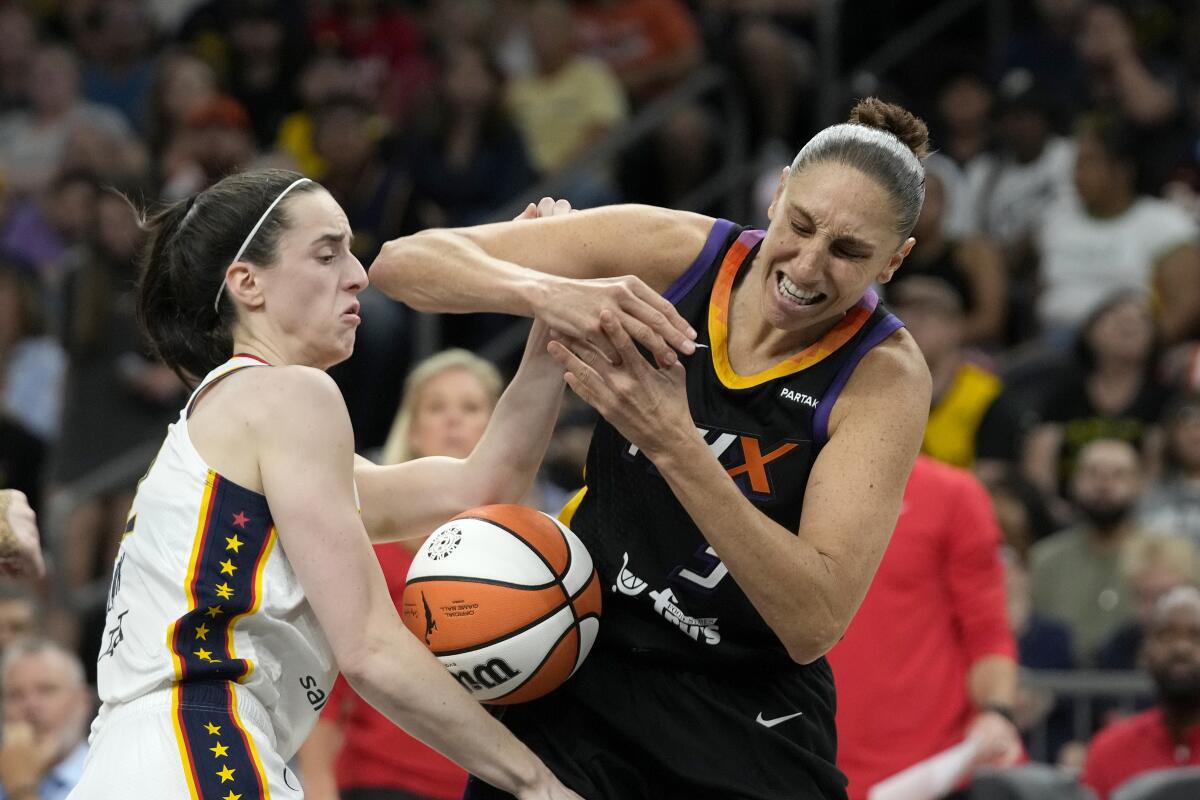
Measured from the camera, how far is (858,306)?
3.60 meters

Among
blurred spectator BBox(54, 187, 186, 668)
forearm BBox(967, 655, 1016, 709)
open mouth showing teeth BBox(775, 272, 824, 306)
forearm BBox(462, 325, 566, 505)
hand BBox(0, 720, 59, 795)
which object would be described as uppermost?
open mouth showing teeth BBox(775, 272, 824, 306)

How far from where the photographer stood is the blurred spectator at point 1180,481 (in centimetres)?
718

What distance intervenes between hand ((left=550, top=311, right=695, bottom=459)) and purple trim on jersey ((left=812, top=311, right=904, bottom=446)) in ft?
1.17

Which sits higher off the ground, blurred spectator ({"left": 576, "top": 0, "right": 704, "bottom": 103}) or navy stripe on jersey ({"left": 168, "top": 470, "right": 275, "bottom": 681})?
blurred spectator ({"left": 576, "top": 0, "right": 704, "bottom": 103})

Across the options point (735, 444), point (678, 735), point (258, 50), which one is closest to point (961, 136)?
point (258, 50)

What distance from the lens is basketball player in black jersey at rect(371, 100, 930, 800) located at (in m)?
3.31

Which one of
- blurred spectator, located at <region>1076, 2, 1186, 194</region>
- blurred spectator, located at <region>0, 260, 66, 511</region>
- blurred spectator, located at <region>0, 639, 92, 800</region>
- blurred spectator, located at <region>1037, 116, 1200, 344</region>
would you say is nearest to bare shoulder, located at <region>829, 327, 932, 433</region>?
blurred spectator, located at <region>0, 639, 92, 800</region>

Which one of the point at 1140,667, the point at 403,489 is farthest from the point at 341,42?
the point at 403,489

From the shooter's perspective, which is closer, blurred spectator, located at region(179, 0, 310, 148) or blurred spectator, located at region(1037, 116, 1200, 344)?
blurred spectator, located at region(1037, 116, 1200, 344)

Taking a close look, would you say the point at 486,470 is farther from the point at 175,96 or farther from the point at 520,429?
the point at 175,96

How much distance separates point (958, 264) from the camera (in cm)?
855

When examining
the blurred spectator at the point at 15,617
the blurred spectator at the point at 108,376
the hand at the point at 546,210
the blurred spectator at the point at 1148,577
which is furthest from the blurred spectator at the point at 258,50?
the hand at the point at 546,210

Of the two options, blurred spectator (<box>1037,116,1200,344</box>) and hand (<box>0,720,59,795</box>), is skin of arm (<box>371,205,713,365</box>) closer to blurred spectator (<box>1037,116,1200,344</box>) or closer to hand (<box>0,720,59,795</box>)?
hand (<box>0,720,59,795</box>)

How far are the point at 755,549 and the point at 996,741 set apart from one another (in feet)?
8.46
